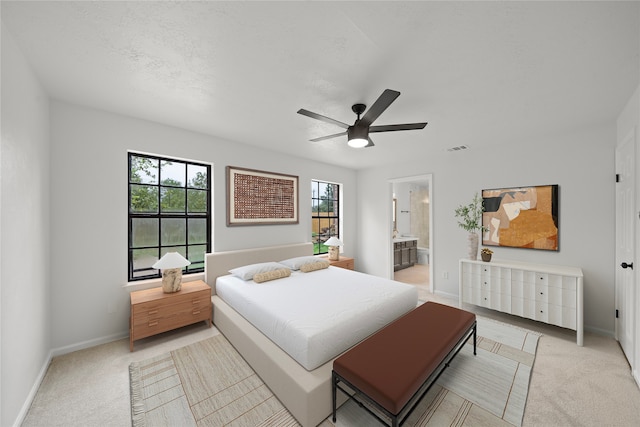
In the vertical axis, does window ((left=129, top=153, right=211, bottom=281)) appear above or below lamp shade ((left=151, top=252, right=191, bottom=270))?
above

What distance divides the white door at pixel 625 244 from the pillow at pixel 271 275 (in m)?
3.48

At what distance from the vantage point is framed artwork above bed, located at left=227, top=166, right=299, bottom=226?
12.0 feet

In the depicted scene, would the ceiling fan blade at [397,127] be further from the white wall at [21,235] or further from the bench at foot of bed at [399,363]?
the white wall at [21,235]

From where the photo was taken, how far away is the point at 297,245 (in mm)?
4363

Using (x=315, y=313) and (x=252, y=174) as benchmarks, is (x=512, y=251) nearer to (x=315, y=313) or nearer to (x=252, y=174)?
(x=315, y=313)

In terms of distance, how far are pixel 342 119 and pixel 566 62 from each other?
1.82 m

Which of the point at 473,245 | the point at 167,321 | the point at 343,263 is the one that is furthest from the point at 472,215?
the point at 167,321

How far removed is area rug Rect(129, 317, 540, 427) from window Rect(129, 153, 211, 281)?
4.09 feet

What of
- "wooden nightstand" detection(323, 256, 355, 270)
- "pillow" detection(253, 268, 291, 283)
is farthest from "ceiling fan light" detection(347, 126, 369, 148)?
"wooden nightstand" detection(323, 256, 355, 270)

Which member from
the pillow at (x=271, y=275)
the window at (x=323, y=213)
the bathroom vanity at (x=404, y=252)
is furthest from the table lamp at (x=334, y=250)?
the bathroom vanity at (x=404, y=252)

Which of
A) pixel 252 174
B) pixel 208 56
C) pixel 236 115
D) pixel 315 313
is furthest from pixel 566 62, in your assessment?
pixel 252 174

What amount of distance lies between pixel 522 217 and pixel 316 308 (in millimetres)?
3302

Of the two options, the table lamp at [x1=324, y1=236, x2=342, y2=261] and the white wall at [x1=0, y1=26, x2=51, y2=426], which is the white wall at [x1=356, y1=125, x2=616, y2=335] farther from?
the white wall at [x1=0, y1=26, x2=51, y2=426]

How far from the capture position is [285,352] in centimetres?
199
